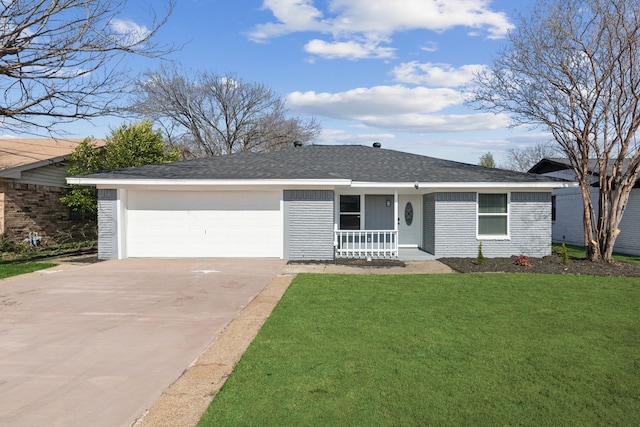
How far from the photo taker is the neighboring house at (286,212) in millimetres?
13523

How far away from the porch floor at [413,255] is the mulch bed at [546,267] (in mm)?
491

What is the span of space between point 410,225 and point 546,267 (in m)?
5.02

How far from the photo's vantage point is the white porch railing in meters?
14.0

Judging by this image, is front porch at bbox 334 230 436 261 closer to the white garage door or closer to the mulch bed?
the mulch bed

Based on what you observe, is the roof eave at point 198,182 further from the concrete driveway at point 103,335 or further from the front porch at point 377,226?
the concrete driveway at point 103,335

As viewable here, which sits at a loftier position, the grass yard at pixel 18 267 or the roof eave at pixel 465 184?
the roof eave at pixel 465 184

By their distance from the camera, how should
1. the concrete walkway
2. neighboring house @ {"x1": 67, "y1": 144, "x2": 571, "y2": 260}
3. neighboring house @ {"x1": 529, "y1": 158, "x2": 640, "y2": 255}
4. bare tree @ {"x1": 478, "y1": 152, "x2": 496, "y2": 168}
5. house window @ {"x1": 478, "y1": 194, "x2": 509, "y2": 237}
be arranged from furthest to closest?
bare tree @ {"x1": 478, "y1": 152, "x2": 496, "y2": 168} < neighboring house @ {"x1": 529, "y1": 158, "x2": 640, "y2": 255} < house window @ {"x1": 478, "y1": 194, "x2": 509, "y2": 237} < neighboring house @ {"x1": 67, "y1": 144, "x2": 571, "y2": 260} < the concrete walkway

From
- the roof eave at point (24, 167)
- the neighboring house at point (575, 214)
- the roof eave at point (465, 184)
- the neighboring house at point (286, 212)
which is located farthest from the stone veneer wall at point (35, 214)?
the neighboring house at point (575, 214)

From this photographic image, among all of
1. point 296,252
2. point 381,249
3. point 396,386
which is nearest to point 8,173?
point 296,252

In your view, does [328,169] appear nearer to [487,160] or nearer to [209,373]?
[209,373]

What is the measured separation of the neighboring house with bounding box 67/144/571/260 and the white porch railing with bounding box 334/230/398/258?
33 mm

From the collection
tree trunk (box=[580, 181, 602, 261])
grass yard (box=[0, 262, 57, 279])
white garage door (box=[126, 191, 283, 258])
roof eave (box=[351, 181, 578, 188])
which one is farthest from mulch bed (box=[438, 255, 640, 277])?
grass yard (box=[0, 262, 57, 279])

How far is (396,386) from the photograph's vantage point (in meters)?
4.09

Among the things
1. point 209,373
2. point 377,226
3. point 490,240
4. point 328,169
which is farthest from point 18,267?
point 490,240
